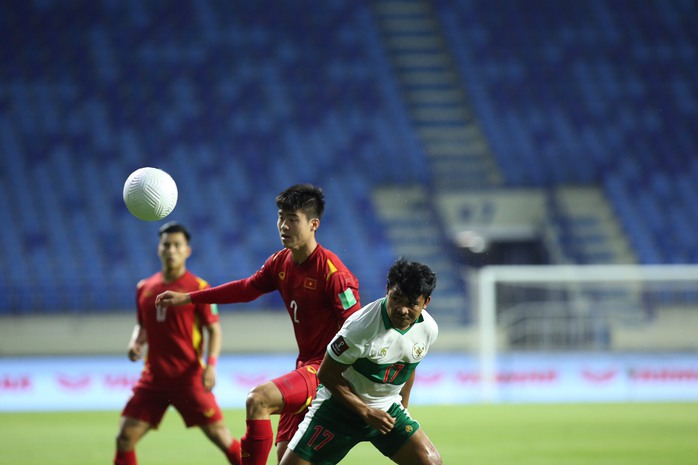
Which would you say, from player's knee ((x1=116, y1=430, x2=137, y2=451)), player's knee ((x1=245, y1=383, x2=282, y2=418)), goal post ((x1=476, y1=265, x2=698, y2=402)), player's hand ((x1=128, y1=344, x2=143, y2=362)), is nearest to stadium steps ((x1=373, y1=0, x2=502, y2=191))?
goal post ((x1=476, y1=265, x2=698, y2=402))

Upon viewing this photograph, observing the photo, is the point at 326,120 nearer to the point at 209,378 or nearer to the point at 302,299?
the point at 209,378

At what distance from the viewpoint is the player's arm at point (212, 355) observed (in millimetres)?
6453

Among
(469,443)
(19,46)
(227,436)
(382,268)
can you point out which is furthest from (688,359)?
(19,46)

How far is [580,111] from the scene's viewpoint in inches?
881

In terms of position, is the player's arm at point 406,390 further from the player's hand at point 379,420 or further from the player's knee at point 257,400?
the player's knee at point 257,400

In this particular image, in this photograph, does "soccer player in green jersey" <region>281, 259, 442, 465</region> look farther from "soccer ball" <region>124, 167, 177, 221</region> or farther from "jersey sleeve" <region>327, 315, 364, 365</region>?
"soccer ball" <region>124, 167, 177, 221</region>

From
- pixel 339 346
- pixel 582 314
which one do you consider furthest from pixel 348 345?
pixel 582 314

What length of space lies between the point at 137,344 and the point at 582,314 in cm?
814

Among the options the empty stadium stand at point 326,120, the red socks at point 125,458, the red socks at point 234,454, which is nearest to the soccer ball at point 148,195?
the red socks at point 125,458

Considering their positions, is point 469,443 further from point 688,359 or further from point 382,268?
point 382,268

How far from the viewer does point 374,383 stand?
4.64 metres

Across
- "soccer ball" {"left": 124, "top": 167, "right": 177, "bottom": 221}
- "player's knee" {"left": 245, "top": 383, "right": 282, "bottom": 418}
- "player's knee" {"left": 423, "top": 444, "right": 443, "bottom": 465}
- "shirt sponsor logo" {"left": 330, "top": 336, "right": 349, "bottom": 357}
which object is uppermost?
"soccer ball" {"left": 124, "top": 167, "right": 177, "bottom": 221}

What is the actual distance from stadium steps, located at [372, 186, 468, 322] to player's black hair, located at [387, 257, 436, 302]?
14.1 meters

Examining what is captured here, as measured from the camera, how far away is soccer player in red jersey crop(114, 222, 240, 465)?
639 centimetres
